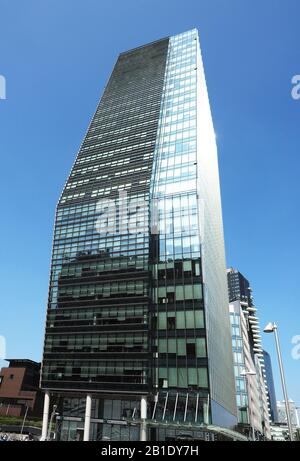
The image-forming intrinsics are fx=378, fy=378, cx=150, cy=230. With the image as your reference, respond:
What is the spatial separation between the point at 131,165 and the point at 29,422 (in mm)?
76634

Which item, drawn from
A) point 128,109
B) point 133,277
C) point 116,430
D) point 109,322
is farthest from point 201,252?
point 128,109

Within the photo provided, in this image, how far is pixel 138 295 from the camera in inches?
3137

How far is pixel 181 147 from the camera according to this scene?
3885 inches

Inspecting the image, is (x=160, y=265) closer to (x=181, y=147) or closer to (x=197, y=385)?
(x=197, y=385)

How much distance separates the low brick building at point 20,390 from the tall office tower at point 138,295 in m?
46.1

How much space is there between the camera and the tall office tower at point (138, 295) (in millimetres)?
71688

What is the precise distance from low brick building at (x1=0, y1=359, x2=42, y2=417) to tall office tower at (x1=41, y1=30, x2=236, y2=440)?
1816 inches

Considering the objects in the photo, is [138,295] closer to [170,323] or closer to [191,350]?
[170,323]

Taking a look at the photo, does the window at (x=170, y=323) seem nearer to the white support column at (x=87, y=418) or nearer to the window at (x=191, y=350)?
the window at (x=191, y=350)

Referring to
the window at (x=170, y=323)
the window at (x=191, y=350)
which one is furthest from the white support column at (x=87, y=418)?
the window at (x=191, y=350)

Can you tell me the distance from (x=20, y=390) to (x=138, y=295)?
239 ft

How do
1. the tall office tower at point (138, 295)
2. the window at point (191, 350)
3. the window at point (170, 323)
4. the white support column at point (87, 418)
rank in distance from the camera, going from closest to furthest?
the window at point (191, 350) → the tall office tower at point (138, 295) → the white support column at point (87, 418) → the window at point (170, 323)

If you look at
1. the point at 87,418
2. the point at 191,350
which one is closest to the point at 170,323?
the point at 191,350

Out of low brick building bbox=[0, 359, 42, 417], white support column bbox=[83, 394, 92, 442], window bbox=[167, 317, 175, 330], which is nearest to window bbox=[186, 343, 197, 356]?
window bbox=[167, 317, 175, 330]
